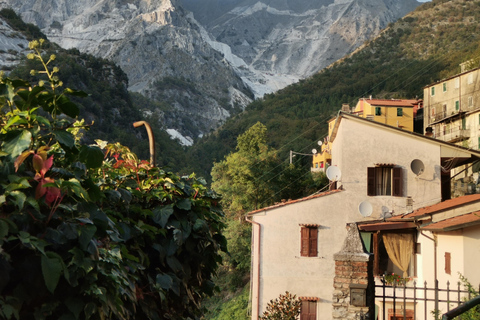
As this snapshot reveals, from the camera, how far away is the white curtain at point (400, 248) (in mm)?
18734

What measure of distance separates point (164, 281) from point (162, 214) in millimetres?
527

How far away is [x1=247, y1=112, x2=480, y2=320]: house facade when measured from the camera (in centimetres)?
2156

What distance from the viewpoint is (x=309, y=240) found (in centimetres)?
2183

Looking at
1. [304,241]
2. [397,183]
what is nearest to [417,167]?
[397,183]

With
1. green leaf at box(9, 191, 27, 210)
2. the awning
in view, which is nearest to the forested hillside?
the awning

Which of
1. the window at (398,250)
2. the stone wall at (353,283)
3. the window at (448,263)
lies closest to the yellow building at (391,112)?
the window at (398,250)

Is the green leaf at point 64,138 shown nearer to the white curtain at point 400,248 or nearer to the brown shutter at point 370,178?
the white curtain at point 400,248

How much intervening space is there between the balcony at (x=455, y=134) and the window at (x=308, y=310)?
2609cm

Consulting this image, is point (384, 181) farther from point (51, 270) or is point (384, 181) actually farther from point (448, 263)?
point (51, 270)

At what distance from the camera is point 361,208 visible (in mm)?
19359

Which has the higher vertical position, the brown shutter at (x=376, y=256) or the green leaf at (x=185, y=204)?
the green leaf at (x=185, y=204)

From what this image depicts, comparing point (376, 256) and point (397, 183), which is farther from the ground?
point (397, 183)

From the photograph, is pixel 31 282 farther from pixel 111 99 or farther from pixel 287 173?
pixel 111 99

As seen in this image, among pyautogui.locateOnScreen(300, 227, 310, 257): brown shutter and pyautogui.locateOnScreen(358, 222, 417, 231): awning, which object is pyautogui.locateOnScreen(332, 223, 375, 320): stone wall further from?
pyautogui.locateOnScreen(300, 227, 310, 257): brown shutter
